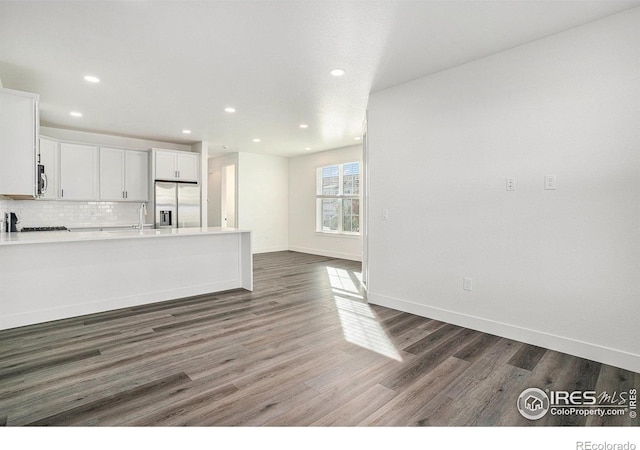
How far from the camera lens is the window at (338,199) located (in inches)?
304

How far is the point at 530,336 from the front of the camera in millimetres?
2920

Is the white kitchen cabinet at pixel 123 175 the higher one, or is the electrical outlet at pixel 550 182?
the white kitchen cabinet at pixel 123 175

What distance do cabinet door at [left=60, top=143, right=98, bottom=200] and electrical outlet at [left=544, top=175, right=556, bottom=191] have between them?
686 centimetres

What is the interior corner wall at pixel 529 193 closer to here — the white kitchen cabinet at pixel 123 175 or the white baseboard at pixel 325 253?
the white baseboard at pixel 325 253

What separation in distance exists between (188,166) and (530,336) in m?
6.60

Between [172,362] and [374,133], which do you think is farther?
[374,133]

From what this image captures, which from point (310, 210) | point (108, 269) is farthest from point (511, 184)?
point (310, 210)

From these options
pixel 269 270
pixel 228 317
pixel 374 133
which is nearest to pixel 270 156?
pixel 269 270

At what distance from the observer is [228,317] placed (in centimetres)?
360

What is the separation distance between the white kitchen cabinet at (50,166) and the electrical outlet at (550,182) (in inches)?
274

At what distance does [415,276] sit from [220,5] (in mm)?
3146

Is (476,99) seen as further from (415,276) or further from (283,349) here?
(283,349)

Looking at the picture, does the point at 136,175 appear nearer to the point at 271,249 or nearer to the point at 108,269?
the point at 108,269

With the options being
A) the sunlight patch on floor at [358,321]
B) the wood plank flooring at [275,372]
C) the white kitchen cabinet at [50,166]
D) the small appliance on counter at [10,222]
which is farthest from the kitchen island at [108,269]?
the white kitchen cabinet at [50,166]
